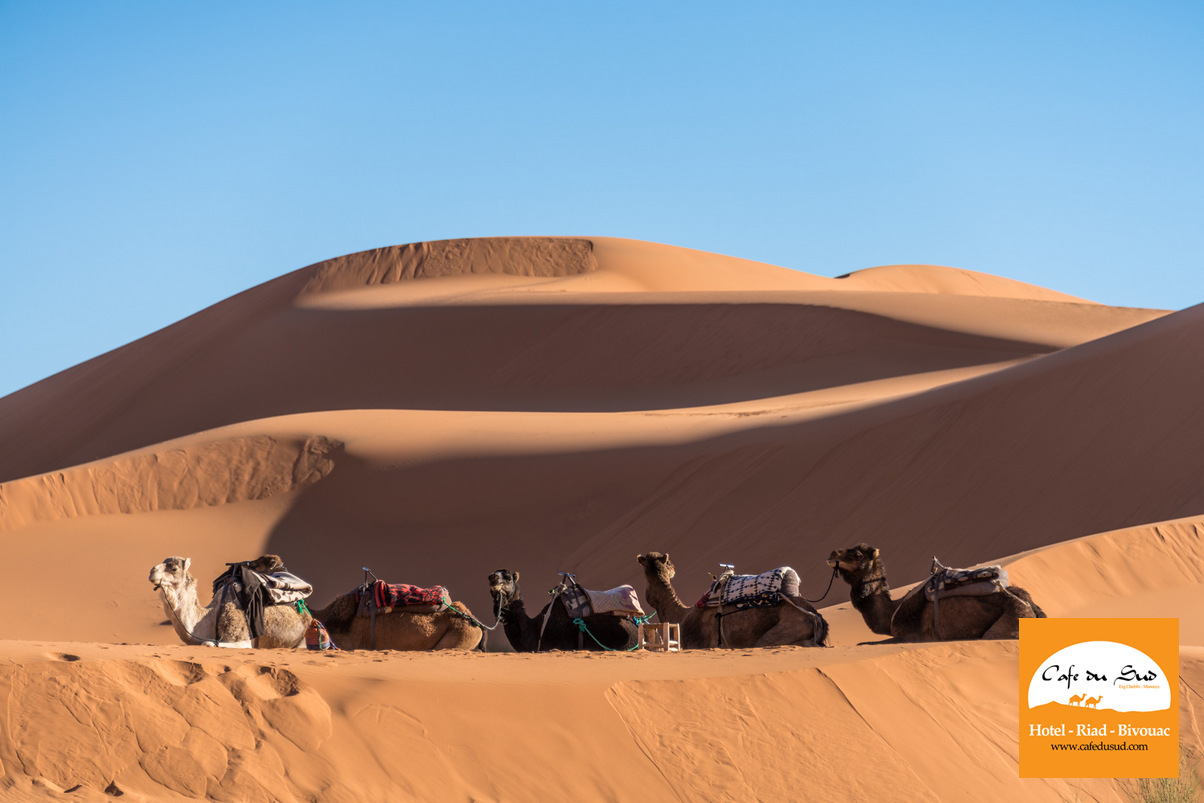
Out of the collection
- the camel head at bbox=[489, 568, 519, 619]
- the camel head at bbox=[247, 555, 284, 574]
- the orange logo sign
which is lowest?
the orange logo sign

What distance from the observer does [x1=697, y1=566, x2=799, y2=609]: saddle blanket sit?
1281 centimetres

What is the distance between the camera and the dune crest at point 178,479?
28.3m

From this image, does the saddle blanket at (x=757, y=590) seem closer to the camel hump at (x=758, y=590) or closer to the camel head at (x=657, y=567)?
the camel hump at (x=758, y=590)

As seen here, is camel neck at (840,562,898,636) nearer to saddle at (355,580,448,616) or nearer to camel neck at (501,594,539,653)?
camel neck at (501,594,539,653)

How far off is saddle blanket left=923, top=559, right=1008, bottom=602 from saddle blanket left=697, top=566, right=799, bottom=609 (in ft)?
4.57

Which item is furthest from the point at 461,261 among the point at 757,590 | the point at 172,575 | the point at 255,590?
the point at 172,575

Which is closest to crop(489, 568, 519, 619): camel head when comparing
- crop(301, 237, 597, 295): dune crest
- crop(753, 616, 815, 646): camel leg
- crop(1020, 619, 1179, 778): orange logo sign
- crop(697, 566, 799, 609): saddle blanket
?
crop(697, 566, 799, 609): saddle blanket

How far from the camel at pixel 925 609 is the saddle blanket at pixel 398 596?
13.4ft

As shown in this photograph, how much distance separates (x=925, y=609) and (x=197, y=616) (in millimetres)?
6885

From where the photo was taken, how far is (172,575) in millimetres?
10930

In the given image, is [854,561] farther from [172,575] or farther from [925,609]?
[172,575]

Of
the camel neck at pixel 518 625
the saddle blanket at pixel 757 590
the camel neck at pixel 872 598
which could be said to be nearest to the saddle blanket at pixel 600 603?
the camel neck at pixel 518 625

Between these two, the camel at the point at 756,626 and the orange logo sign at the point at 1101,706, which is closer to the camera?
the orange logo sign at the point at 1101,706

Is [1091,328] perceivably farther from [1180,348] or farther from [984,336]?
[1180,348]
